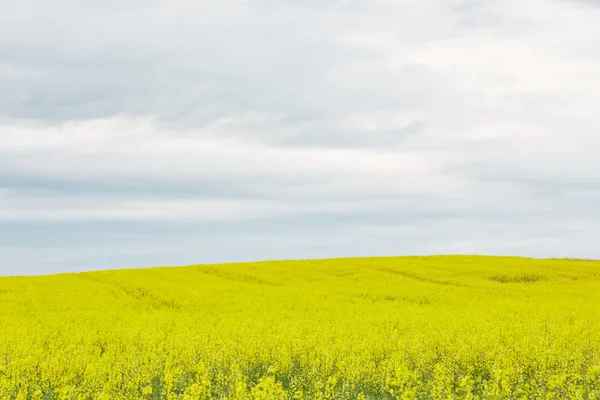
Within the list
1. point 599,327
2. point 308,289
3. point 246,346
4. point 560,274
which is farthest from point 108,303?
point 560,274

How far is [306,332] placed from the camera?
55.1ft

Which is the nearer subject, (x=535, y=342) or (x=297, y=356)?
(x=297, y=356)

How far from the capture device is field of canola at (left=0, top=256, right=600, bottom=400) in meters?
11.4

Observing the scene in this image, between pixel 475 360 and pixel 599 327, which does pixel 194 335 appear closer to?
pixel 475 360

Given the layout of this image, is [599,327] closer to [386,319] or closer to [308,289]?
[386,319]

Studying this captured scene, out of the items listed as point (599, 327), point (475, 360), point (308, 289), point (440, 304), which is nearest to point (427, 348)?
point (475, 360)

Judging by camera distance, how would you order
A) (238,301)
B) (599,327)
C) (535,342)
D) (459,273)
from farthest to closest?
(459,273) → (238,301) → (599,327) → (535,342)

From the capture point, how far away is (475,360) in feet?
45.9

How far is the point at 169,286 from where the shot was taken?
2742 cm

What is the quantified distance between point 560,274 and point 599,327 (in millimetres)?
16049

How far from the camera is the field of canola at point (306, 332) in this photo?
37.3ft

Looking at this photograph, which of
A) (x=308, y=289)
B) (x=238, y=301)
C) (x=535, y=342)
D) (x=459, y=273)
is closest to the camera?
(x=535, y=342)

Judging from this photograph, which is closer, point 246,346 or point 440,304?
point 246,346

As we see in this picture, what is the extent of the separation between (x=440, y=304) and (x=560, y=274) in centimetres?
1318
